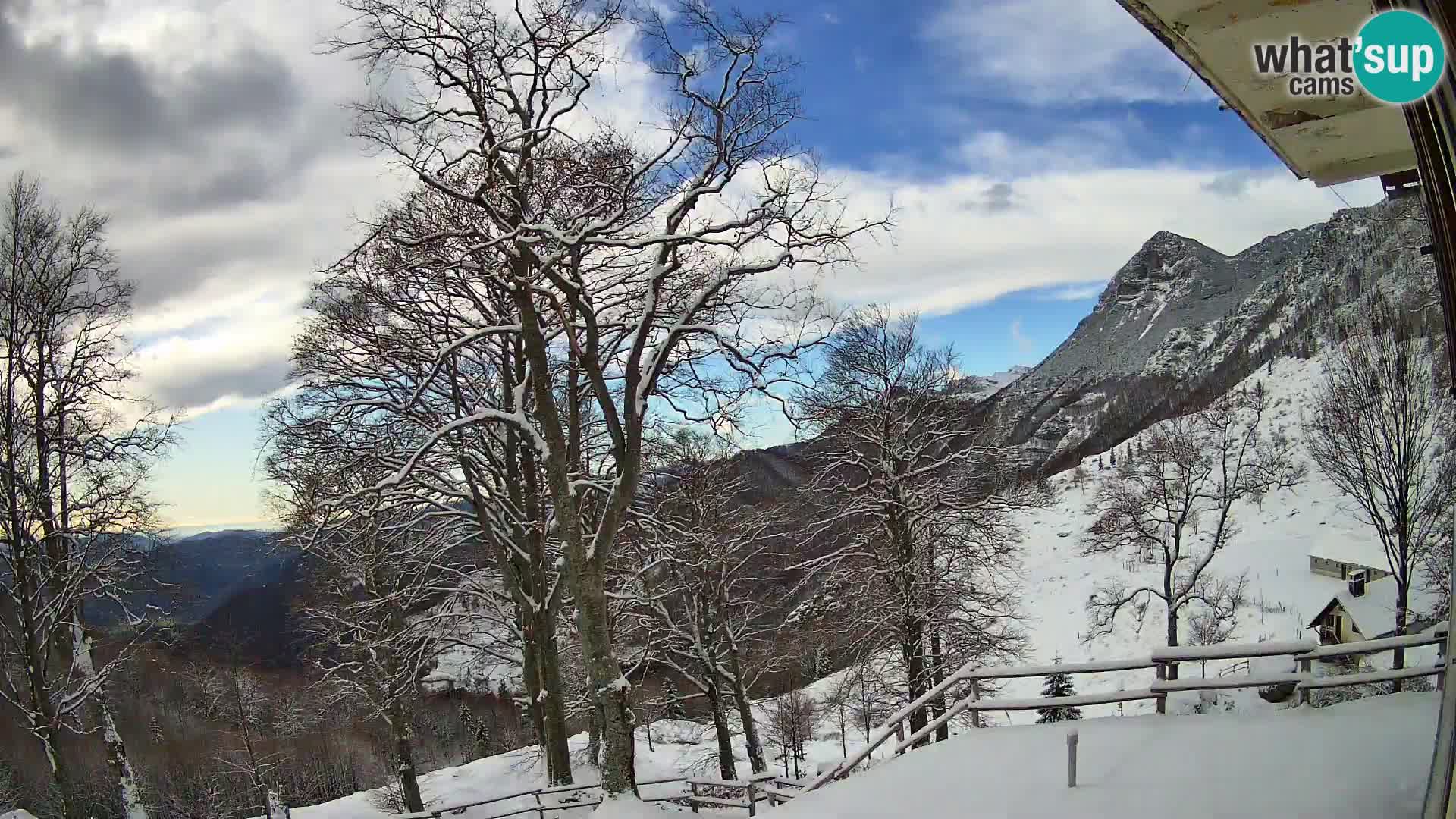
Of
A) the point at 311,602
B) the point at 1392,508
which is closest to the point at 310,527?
the point at 311,602

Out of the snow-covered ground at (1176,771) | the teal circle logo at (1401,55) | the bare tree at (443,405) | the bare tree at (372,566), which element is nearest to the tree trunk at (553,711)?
the bare tree at (443,405)

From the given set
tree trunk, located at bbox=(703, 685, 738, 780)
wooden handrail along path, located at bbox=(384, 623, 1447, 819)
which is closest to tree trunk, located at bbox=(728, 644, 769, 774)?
tree trunk, located at bbox=(703, 685, 738, 780)

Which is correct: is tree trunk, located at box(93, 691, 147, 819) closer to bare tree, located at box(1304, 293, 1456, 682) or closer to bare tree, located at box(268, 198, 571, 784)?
bare tree, located at box(268, 198, 571, 784)

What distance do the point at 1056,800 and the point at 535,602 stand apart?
861 cm

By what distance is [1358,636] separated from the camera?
24.2m

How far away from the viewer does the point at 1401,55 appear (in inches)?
108

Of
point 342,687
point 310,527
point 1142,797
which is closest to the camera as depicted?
point 1142,797

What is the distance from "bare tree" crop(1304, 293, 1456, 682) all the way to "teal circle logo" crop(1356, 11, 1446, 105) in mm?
20255

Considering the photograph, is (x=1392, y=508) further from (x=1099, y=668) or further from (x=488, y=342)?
(x=488, y=342)

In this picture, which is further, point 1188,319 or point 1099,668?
point 1188,319

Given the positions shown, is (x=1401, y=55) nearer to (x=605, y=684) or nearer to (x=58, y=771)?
(x=605, y=684)

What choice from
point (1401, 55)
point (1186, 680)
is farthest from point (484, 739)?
point (1401, 55)

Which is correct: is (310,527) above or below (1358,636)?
above

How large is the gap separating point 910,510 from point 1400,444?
13.1 metres
